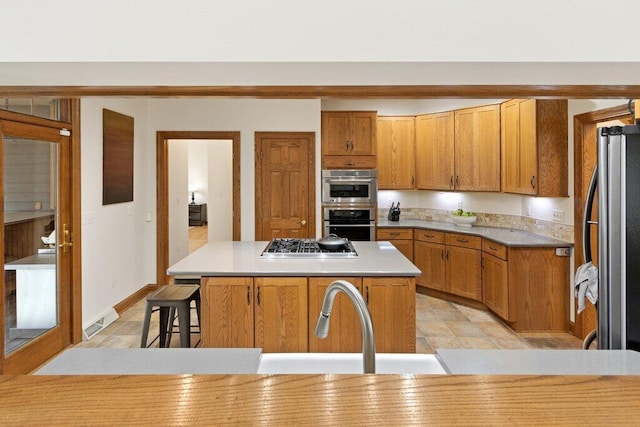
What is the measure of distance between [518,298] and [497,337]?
427 mm

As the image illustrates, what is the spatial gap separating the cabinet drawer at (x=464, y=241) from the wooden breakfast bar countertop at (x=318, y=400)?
3.92 metres

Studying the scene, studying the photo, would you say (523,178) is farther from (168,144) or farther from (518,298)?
(168,144)

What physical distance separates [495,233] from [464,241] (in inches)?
13.7

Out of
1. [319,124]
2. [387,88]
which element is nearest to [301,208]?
[319,124]

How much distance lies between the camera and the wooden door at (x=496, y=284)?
13.8ft

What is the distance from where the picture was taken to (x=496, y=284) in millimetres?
4430

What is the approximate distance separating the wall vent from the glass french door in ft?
0.77

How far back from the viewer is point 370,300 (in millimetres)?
2947

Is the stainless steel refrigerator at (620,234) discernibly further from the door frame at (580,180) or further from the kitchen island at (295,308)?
the door frame at (580,180)

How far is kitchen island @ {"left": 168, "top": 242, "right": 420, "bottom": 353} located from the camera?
293 centimetres

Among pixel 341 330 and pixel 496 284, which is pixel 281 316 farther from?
pixel 496 284

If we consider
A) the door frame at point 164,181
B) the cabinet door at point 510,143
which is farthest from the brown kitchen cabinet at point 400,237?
the door frame at point 164,181

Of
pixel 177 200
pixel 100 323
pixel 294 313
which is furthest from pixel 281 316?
pixel 177 200

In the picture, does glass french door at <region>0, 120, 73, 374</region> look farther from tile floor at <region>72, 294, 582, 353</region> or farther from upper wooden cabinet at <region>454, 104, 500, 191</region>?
upper wooden cabinet at <region>454, 104, 500, 191</region>
